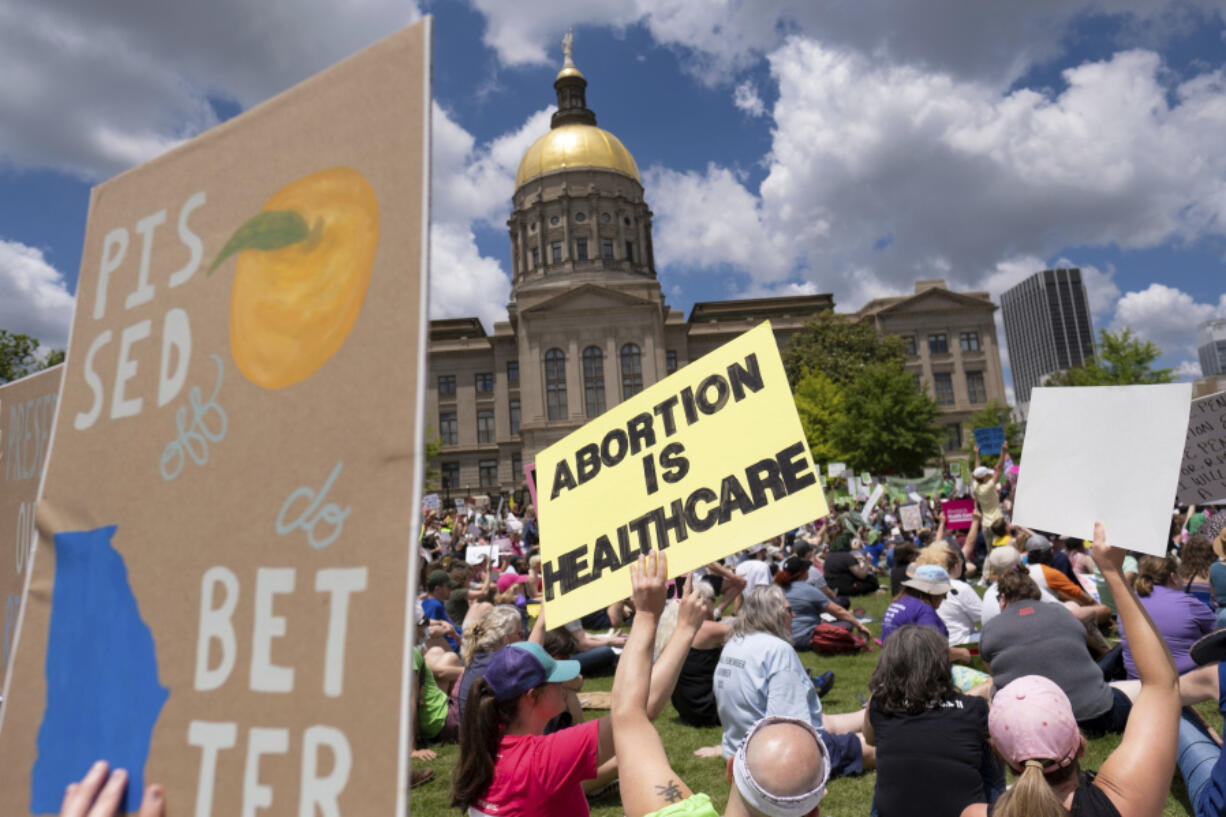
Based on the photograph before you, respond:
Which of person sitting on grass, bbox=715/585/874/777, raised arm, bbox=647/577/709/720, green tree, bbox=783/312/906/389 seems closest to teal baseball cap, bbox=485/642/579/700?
raised arm, bbox=647/577/709/720

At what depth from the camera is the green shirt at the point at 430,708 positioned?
647 cm

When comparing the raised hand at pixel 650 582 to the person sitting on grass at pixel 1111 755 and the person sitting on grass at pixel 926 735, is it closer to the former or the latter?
the person sitting on grass at pixel 1111 755

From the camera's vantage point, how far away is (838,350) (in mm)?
55969

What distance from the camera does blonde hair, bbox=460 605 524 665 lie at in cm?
546

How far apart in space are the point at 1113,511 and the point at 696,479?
5.14 feet

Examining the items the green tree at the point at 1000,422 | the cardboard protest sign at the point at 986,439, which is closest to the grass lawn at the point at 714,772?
the cardboard protest sign at the point at 986,439

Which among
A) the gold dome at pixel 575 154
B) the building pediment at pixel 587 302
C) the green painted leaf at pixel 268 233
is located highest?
the gold dome at pixel 575 154

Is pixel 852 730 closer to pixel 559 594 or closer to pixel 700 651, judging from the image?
pixel 700 651

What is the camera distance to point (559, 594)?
106 inches

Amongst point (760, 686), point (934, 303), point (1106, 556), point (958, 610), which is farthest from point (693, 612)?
point (934, 303)

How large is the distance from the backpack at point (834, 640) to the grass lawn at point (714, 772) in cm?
77

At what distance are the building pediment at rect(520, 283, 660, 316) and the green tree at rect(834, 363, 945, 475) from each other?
71.9ft

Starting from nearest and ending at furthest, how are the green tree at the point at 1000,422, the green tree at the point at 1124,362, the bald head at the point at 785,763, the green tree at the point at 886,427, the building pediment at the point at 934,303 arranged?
1. the bald head at the point at 785,763
2. the green tree at the point at 1124,362
3. the green tree at the point at 886,427
4. the green tree at the point at 1000,422
5. the building pediment at the point at 934,303

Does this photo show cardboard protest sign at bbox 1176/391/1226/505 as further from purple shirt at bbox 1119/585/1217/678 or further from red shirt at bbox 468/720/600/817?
red shirt at bbox 468/720/600/817
